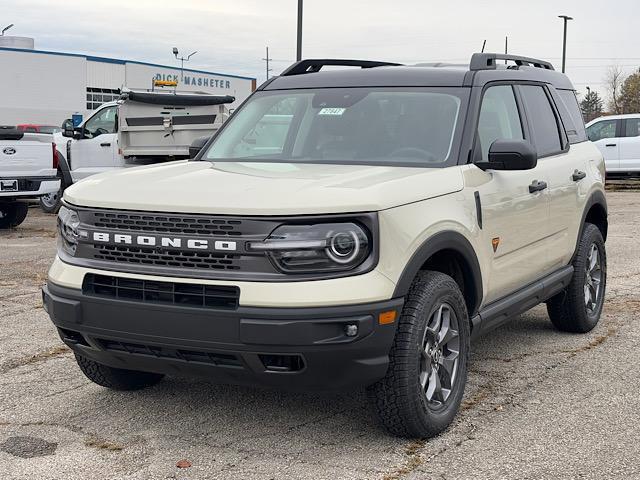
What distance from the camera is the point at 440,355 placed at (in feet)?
14.1

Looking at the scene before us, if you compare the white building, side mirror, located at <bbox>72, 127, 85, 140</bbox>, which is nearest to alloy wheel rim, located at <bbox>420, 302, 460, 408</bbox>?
side mirror, located at <bbox>72, 127, 85, 140</bbox>

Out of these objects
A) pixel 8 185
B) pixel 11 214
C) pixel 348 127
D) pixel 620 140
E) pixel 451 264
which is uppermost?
pixel 348 127

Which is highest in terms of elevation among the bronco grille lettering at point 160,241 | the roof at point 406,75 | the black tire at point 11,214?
the roof at point 406,75

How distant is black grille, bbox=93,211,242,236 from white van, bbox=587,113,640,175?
18730mm

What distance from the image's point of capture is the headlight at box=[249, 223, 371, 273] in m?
3.68

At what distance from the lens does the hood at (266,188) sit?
12.3ft

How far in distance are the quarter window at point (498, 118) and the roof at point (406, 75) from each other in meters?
0.09

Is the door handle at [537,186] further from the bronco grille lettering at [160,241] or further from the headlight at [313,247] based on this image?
the bronco grille lettering at [160,241]

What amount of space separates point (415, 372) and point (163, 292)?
3.93ft

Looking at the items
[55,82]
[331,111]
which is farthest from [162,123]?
[55,82]

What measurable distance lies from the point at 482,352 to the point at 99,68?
56844 millimetres

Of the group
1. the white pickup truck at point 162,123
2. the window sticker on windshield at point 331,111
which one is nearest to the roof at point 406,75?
the window sticker on windshield at point 331,111

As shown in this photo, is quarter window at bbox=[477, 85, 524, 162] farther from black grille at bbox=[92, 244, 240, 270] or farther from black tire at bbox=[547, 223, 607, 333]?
black grille at bbox=[92, 244, 240, 270]

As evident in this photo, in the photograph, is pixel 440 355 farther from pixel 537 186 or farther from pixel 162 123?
pixel 162 123
